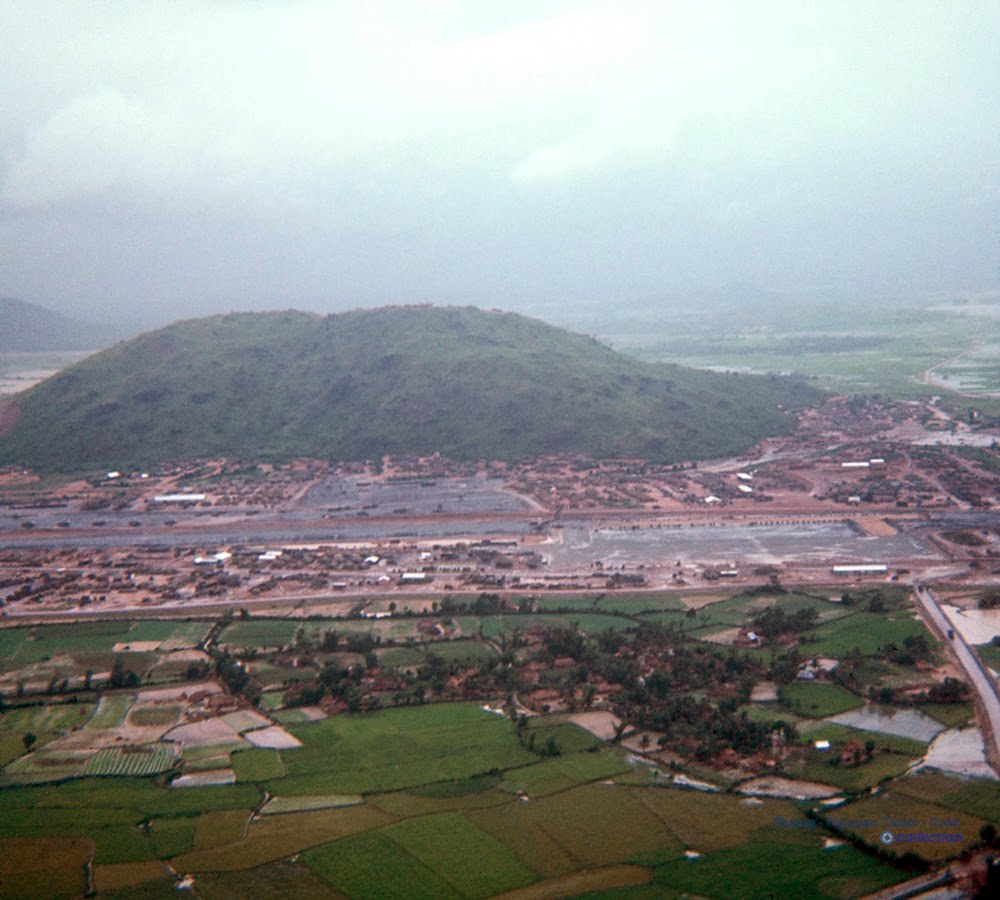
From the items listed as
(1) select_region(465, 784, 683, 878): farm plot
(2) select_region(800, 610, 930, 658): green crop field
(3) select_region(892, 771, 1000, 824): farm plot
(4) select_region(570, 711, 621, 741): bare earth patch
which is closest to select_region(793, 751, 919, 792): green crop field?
(3) select_region(892, 771, 1000, 824): farm plot

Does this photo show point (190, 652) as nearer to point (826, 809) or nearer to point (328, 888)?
point (328, 888)

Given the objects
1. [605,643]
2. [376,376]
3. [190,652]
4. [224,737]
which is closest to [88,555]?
[190,652]

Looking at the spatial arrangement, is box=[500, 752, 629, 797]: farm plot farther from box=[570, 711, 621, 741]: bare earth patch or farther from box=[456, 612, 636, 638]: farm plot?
box=[456, 612, 636, 638]: farm plot

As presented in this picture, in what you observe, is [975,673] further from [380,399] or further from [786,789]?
[380,399]

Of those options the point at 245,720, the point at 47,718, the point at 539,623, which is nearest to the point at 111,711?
the point at 47,718

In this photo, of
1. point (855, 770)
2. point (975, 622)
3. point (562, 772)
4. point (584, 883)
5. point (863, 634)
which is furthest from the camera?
point (975, 622)

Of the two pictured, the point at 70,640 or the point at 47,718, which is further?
the point at 70,640
